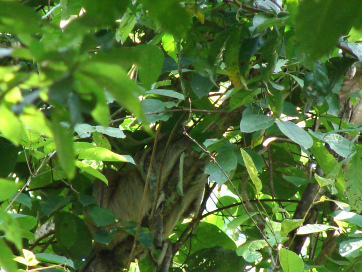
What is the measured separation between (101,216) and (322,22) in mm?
1209

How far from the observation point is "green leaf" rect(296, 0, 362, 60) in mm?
322

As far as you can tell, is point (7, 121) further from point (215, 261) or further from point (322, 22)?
point (215, 261)

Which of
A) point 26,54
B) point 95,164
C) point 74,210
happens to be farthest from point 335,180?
point 95,164

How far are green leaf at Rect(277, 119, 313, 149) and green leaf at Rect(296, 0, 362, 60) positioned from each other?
2.57 ft

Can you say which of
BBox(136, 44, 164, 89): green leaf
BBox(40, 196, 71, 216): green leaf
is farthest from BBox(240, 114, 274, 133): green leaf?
BBox(40, 196, 71, 216): green leaf

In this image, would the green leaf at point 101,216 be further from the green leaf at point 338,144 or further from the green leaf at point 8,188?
the green leaf at point 8,188

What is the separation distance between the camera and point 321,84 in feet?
4.10

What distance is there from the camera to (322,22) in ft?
1.07

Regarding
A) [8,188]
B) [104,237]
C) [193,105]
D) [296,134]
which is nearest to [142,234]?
[104,237]

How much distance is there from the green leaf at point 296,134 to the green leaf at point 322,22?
0.78 m

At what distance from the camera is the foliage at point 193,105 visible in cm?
33

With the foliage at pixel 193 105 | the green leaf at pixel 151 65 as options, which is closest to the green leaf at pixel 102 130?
the foliage at pixel 193 105

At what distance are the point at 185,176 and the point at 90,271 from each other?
51 centimetres

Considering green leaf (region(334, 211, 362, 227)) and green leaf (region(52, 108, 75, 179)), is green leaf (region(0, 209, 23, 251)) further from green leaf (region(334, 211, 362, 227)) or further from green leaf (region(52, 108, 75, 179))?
green leaf (region(334, 211, 362, 227))
